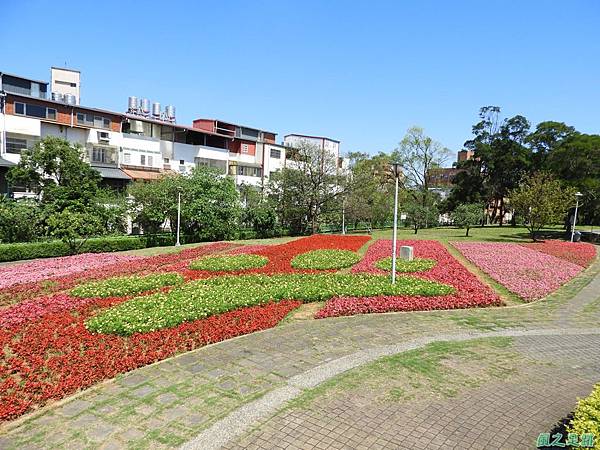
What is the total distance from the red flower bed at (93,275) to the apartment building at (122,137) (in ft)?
50.3

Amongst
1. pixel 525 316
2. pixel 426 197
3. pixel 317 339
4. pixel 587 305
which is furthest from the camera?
pixel 426 197

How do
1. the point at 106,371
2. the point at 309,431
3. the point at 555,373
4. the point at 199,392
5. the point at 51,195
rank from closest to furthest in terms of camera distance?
the point at 309,431
the point at 199,392
the point at 106,371
the point at 555,373
the point at 51,195

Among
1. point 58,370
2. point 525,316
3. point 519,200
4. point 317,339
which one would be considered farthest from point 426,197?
point 58,370

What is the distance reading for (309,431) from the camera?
5.86 meters

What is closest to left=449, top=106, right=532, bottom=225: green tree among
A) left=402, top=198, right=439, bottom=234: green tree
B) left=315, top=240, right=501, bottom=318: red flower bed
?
left=402, top=198, right=439, bottom=234: green tree

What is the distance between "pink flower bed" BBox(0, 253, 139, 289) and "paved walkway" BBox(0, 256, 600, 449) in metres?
11.3

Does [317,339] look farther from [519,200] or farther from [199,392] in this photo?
[519,200]

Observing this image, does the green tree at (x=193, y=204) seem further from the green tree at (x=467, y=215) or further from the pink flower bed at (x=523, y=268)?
the green tree at (x=467, y=215)

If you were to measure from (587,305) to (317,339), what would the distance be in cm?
1000

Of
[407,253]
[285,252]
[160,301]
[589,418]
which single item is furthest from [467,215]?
[589,418]

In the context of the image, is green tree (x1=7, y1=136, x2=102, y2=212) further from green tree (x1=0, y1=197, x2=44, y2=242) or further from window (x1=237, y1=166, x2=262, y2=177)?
window (x1=237, y1=166, x2=262, y2=177)

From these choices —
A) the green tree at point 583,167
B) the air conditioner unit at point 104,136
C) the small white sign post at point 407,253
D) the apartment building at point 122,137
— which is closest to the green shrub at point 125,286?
the small white sign post at point 407,253

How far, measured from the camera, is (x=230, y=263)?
1891 centimetres

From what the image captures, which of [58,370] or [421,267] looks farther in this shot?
[421,267]
